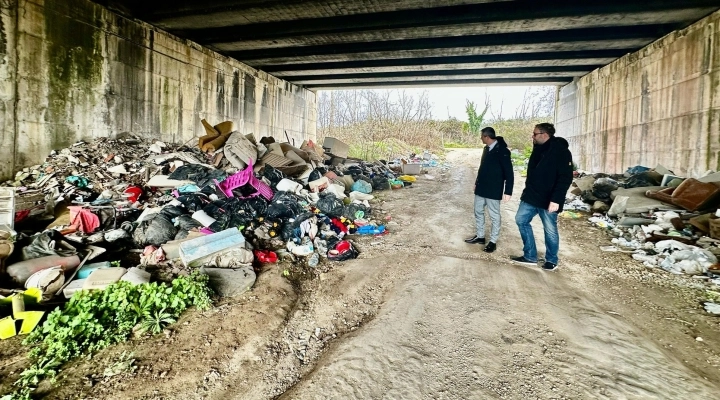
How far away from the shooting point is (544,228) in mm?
3480

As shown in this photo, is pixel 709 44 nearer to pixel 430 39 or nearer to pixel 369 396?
pixel 430 39

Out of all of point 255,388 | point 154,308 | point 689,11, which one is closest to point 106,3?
point 154,308

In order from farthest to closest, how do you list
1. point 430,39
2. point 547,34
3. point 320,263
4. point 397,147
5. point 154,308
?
point 397,147
point 430,39
point 547,34
point 320,263
point 154,308

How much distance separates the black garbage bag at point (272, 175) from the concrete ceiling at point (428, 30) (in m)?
3.30

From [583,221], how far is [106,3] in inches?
391

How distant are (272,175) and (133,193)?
7.23 feet

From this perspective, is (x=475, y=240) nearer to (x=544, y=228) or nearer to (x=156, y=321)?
(x=544, y=228)

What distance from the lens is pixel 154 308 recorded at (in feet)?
8.39

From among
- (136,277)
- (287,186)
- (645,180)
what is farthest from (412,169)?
(136,277)

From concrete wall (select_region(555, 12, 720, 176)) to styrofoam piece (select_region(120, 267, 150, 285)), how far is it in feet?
29.0

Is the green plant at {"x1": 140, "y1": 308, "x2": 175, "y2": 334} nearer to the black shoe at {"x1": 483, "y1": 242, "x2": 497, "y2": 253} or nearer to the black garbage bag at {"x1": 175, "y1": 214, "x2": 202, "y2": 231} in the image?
the black garbage bag at {"x1": 175, "y1": 214, "x2": 202, "y2": 231}

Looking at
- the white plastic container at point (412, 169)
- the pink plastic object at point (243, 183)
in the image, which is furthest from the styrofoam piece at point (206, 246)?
the white plastic container at point (412, 169)

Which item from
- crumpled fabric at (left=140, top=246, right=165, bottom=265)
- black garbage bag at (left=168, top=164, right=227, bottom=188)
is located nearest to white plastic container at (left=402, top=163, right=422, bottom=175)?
black garbage bag at (left=168, top=164, right=227, bottom=188)

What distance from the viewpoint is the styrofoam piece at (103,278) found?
2.68 meters
